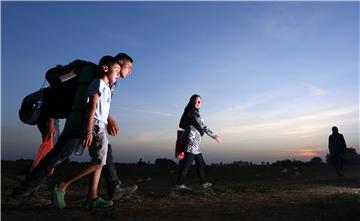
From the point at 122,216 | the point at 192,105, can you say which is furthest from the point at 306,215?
the point at 192,105

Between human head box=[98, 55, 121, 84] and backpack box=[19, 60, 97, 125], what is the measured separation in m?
0.13

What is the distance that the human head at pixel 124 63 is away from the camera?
5609mm

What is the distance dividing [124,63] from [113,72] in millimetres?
228

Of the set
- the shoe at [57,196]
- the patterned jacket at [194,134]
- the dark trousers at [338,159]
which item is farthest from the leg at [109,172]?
the dark trousers at [338,159]

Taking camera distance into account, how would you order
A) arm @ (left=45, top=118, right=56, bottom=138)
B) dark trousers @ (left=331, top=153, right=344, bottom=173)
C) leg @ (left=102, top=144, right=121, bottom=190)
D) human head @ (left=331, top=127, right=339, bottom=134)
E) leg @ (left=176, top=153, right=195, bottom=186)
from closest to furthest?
leg @ (left=102, top=144, right=121, bottom=190) < arm @ (left=45, top=118, right=56, bottom=138) < leg @ (left=176, top=153, right=195, bottom=186) < dark trousers @ (left=331, top=153, right=344, bottom=173) < human head @ (left=331, top=127, right=339, bottom=134)

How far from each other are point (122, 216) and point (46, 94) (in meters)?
1.92

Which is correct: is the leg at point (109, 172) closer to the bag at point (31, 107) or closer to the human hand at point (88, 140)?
the human hand at point (88, 140)

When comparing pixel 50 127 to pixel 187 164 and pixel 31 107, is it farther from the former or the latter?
pixel 187 164

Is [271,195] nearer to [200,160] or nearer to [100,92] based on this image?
[200,160]

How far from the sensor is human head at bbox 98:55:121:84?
545cm

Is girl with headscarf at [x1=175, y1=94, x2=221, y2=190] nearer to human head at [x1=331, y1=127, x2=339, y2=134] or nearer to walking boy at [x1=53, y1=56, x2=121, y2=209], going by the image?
walking boy at [x1=53, y1=56, x2=121, y2=209]

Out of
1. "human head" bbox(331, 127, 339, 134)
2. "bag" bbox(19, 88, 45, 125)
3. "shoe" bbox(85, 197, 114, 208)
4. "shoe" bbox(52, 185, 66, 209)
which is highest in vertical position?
"human head" bbox(331, 127, 339, 134)

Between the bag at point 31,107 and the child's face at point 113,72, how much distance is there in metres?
0.95

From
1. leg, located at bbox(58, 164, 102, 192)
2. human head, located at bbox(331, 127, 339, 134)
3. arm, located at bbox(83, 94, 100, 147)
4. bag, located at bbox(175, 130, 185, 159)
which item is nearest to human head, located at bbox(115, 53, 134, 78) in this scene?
arm, located at bbox(83, 94, 100, 147)
